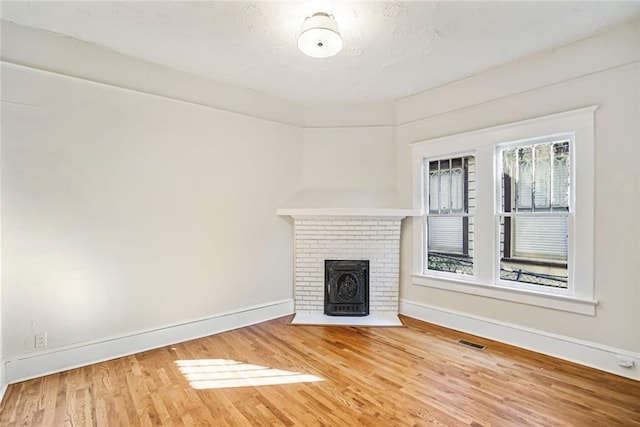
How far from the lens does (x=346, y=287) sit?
4.14 meters

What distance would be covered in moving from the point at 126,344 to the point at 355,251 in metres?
2.76

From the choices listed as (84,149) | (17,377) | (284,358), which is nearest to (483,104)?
(284,358)

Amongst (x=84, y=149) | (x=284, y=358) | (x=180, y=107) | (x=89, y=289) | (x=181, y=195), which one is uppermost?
(x=180, y=107)

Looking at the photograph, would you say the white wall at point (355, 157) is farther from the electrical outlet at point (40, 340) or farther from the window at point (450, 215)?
the electrical outlet at point (40, 340)

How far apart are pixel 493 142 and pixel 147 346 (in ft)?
13.9

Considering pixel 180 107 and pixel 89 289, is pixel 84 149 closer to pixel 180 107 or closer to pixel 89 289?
pixel 180 107

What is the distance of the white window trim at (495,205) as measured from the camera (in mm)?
2785

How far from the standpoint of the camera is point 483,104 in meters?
3.48

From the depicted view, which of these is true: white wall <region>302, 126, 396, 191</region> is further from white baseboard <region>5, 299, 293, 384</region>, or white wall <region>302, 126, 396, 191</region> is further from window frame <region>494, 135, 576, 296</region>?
white baseboard <region>5, 299, 293, 384</region>

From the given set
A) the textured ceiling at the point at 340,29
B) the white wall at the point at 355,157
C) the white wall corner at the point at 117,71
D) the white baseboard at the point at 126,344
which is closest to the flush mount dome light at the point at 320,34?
the textured ceiling at the point at 340,29

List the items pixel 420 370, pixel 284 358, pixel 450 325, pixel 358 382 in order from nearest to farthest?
pixel 358 382 < pixel 420 370 < pixel 284 358 < pixel 450 325

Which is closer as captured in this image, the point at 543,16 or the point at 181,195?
the point at 543,16

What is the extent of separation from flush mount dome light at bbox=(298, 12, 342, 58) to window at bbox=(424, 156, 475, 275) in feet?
7.32

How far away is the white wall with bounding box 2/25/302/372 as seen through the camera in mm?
2562
